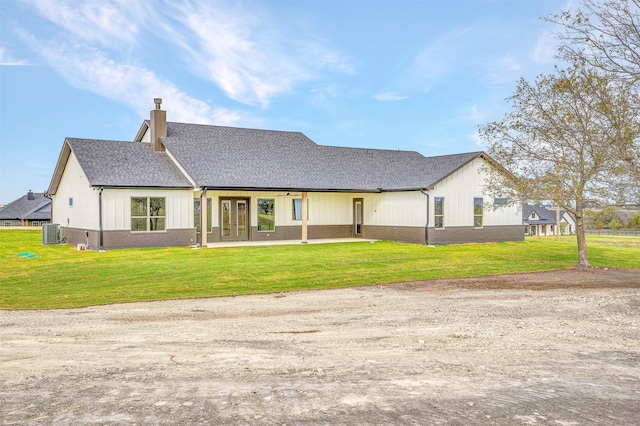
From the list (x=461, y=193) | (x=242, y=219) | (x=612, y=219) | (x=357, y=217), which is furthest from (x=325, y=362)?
(x=612, y=219)

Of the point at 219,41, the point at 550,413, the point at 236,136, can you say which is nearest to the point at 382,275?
the point at 550,413

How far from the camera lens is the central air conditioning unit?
89.8 feet

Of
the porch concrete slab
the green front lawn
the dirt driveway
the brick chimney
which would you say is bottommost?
the dirt driveway

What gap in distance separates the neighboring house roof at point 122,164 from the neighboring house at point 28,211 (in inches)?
1649

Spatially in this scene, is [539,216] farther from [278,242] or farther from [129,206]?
[129,206]

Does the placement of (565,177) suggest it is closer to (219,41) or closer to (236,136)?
(219,41)

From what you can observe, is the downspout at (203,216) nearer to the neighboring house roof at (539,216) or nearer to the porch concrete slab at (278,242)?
the porch concrete slab at (278,242)

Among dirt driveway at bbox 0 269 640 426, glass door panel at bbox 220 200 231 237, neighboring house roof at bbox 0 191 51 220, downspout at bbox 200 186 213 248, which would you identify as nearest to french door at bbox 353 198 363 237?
glass door panel at bbox 220 200 231 237

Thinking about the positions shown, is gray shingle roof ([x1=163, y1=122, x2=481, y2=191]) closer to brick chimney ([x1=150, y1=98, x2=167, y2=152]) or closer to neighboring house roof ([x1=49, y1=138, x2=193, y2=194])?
brick chimney ([x1=150, y1=98, x2=167, y2=152])

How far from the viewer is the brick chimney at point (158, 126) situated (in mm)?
27703

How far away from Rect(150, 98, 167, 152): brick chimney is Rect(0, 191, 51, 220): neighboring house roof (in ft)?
143

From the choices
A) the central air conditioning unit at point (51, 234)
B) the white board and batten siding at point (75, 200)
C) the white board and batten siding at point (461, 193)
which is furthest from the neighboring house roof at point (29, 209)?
the white board and batten siding at point (461, 193)

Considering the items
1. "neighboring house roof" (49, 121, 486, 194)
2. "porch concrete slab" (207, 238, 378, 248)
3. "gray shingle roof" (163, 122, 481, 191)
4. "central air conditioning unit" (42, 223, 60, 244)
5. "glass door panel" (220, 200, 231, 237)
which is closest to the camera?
"neighboring house roof" (49, 121, 486, 194)

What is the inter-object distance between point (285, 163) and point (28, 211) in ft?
169
